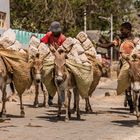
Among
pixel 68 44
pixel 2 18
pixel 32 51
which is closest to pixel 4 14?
pixel 2 18

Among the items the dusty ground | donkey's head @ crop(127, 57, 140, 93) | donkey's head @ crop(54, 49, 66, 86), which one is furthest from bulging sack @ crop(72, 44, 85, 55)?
the dusty ground

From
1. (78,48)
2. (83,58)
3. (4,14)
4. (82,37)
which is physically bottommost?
(83,58)

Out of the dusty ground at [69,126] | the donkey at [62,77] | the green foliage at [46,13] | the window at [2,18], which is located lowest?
the dusty ground at [69,126]

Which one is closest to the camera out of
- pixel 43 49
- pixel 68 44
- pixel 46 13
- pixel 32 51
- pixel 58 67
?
pixel 58 67

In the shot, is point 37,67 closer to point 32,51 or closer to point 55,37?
point 32,51

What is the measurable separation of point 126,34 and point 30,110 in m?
3.38

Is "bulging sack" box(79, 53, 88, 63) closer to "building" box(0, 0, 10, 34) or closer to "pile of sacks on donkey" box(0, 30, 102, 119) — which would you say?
"pile of sacks on donkey" box(0, 30, 102, 119)

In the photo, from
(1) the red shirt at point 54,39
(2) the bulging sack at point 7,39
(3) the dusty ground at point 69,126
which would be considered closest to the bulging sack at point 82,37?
(1) the red shirt at point 54,39

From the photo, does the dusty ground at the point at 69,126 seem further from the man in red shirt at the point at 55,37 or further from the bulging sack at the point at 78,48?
the man in red shirt at the point at 55,37

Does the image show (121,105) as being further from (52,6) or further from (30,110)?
(52,6)

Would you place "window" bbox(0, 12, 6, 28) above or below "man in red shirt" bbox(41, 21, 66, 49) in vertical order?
above

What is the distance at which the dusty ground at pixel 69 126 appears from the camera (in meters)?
9.58

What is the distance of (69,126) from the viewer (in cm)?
1097

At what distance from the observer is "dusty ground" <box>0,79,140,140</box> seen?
9578 millimetres
